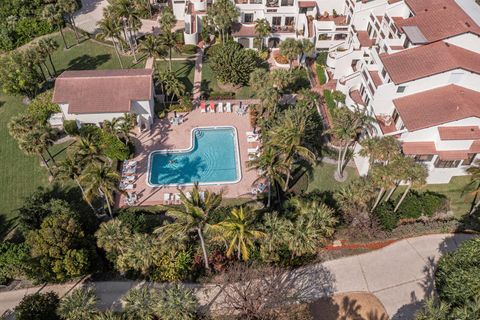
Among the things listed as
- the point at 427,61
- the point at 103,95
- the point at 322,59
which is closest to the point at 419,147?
the point at 427,61

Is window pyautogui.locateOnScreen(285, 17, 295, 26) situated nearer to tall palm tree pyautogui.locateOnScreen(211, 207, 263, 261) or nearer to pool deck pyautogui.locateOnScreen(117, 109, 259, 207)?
pool deck pyautogui.locateOnScreen(117, 109, 259, 207)

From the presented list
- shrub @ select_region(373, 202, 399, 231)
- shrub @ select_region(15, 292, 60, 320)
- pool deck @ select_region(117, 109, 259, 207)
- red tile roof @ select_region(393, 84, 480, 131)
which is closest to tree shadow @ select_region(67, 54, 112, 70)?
pool deck @ select_region(117, 109, 259, 207)

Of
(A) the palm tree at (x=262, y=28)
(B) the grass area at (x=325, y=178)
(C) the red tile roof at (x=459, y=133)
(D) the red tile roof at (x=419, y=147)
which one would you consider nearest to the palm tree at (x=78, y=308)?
(B) the grass area at (x=325, y=178)

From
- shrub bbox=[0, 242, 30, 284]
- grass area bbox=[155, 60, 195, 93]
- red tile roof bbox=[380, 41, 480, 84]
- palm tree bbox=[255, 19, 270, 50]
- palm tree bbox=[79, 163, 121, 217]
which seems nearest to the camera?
shrub bbox=[0, 242, 30, 284]

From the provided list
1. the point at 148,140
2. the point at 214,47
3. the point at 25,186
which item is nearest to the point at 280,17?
Answer: the point at 214,47

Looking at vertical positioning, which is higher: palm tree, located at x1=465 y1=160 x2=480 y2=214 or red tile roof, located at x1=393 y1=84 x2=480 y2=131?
red tile roof, located at x1=393 y1=84 x2=480 y2=131

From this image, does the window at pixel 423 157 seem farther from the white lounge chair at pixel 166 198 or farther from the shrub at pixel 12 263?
the shrub at pixel 12 263

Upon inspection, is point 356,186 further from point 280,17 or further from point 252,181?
point 280,17
